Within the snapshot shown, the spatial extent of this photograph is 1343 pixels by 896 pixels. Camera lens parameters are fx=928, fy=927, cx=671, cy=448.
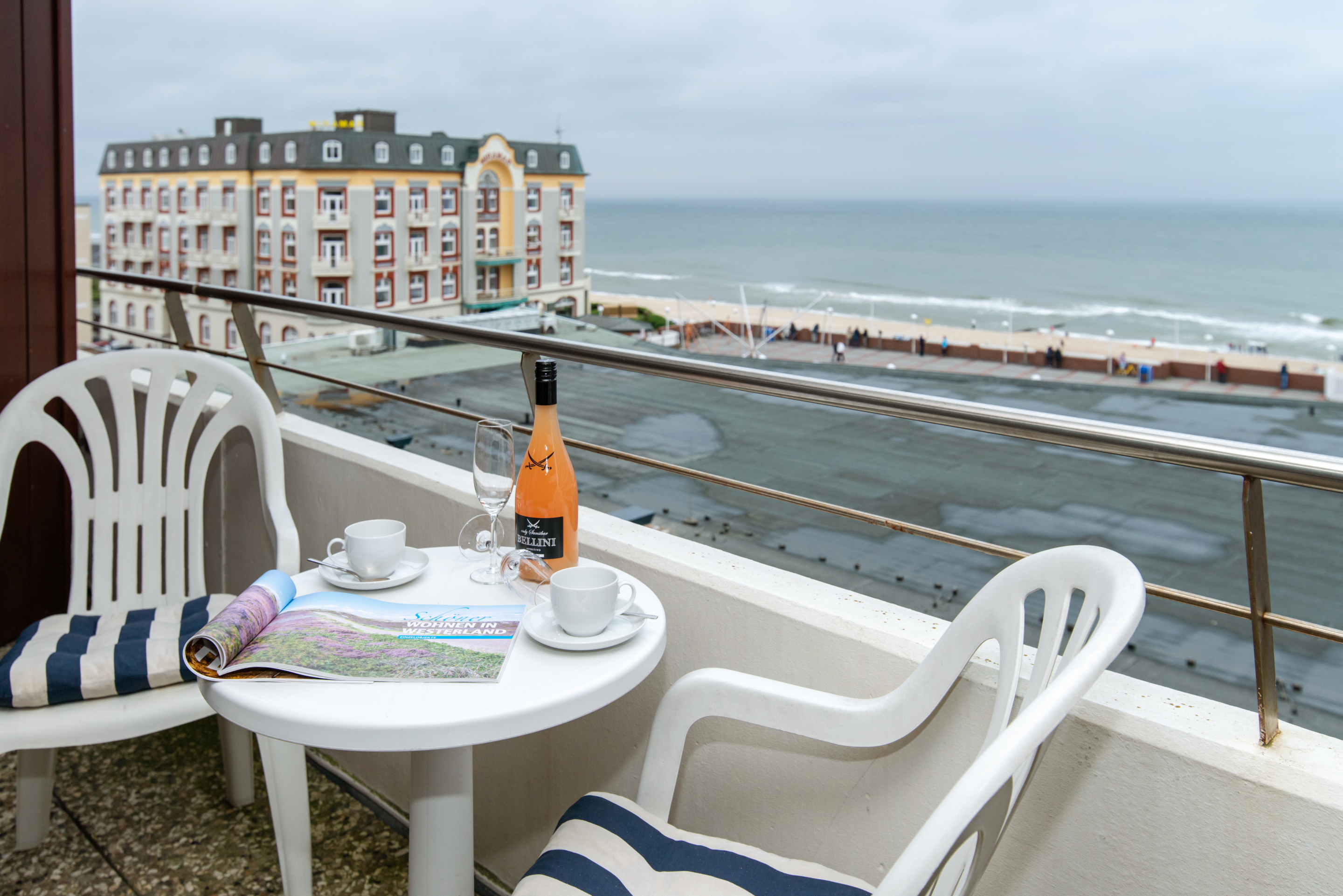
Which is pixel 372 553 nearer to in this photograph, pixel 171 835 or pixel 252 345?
pixel 171 835

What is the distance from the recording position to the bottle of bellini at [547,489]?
1238 mm

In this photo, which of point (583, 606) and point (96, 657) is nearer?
point (583, 606)

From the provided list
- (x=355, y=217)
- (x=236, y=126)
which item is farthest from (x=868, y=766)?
(x=236, y=126)

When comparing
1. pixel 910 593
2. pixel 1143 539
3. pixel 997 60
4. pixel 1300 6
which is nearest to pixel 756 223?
pixel 997 60

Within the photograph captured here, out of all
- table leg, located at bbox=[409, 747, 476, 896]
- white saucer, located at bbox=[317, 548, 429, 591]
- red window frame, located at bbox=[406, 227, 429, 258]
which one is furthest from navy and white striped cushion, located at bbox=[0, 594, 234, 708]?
red window frame, located at bbox=[406, 227, 429, 258]

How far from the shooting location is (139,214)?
2652cm

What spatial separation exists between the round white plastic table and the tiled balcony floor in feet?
2.16

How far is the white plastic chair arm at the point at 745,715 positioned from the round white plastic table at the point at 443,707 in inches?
3.4

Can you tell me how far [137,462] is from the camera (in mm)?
1953

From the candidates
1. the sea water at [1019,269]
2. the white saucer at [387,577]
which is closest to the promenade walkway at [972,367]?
the sea water at [1019,269]

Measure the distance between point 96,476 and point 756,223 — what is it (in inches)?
2630

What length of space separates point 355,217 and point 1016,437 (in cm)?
2515

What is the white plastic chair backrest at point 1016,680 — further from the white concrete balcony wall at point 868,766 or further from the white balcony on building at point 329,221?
the white balcony on building at point 329,221

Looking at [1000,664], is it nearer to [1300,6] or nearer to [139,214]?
[139,214]
